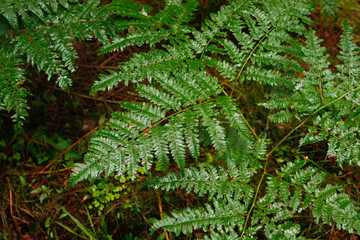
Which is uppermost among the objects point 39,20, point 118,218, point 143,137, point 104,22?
point 39,20

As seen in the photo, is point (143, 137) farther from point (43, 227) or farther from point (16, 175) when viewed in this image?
point (16, 175)

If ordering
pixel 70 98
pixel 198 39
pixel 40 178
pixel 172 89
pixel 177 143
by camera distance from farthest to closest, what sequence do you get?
pixel 70 98 < pixel 40 178 < pixel 198 39 < pixel 172 89 < pixel 177 143

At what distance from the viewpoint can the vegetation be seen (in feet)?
5.75

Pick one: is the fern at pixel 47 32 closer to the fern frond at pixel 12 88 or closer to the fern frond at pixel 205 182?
the fern frond at pixel 12 88

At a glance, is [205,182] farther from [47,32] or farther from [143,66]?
[47,32]

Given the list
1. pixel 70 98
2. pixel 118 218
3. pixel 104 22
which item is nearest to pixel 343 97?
pixel 104 22

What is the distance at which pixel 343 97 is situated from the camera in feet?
7.03

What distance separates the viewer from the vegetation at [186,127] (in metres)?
1.75

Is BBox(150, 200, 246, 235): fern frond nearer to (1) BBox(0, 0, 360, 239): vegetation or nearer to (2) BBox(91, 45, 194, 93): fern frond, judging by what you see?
(1) BBox(0, 0, 360, 239): vegetation

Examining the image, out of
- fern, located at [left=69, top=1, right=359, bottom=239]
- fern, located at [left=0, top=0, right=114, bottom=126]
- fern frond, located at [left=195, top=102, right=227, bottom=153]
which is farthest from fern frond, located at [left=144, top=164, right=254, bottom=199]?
fern, located at [left=0, top=0, right=114, bottom=126]

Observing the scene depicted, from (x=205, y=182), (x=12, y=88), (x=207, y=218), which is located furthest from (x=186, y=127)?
(x=12, y=88)

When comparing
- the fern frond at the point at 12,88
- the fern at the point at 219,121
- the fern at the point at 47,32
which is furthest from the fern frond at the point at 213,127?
the fern frond at the point at 12,88

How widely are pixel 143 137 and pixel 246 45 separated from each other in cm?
114

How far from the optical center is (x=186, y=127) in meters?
1.74
